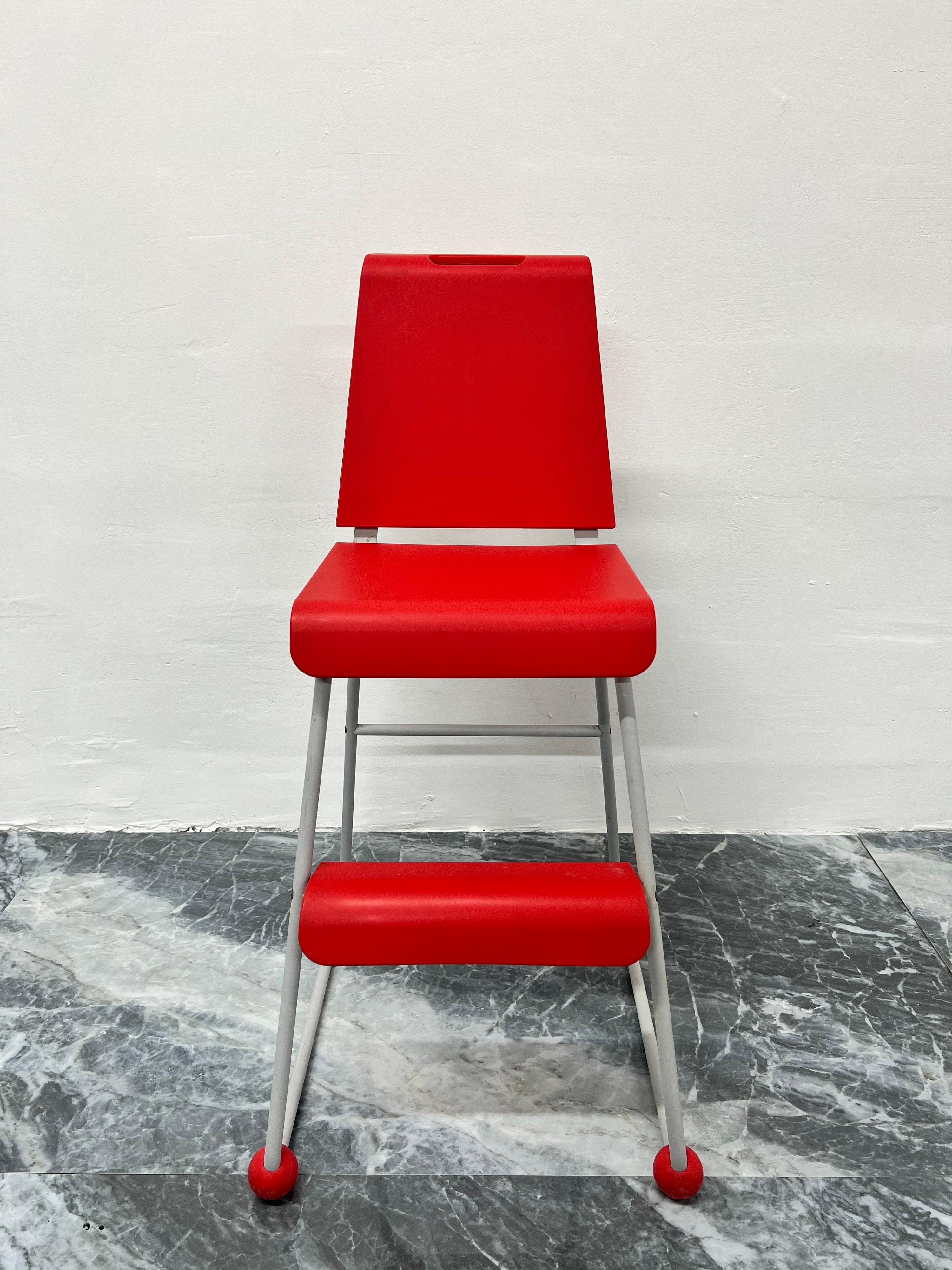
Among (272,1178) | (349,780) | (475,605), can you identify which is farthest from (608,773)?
(272,1178)

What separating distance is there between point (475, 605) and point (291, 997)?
0.45 m

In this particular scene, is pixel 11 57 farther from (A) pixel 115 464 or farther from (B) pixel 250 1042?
(B) pixel 250 1042

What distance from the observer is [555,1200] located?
37.8 inches

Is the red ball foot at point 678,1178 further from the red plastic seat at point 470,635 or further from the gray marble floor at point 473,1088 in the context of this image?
the red plastic seat at point 470,635

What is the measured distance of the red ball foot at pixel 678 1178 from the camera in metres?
0.95

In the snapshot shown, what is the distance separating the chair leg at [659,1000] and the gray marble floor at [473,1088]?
0.10ft

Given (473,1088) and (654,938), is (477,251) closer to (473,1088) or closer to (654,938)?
(654,938)

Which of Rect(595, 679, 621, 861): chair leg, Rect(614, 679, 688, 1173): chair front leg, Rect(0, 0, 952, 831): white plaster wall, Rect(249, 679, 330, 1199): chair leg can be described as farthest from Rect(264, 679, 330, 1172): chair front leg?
Rect(0, 0, 952, 831): white plaster wall

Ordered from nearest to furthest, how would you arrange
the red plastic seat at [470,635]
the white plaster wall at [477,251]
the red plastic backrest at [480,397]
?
the red plastic seat at [470,635]
the red plastic backrest at [480,397]
the white plaster wall at [477,251]

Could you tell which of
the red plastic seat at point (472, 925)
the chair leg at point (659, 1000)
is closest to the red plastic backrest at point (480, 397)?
the chair leg at point (659, 1000)

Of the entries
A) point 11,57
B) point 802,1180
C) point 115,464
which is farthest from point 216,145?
point 802,1180

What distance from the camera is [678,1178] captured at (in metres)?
0.95

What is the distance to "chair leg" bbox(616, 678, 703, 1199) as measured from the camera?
0.95 meters

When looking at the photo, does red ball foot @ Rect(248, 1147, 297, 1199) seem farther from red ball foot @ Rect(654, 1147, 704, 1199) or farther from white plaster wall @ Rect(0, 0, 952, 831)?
white plaster wall @ Rect(0, 0, 952, 831)
